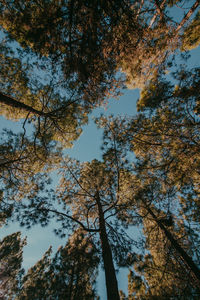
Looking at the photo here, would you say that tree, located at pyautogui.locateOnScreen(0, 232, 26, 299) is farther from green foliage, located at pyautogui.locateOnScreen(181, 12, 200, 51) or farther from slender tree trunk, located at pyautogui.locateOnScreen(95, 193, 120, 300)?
green foliage, located at pyautogui.locateOnScreen(181, 12, 200, 51)

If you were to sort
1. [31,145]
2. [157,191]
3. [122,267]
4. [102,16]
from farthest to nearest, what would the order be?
[31,145] < [157,191] < [122,267] < [102,16]

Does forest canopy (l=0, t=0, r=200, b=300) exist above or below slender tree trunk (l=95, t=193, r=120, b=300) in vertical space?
above

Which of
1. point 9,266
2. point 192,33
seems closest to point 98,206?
point 192,33

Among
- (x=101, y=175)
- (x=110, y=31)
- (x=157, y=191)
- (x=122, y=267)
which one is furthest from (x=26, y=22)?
(x=122, y=267)

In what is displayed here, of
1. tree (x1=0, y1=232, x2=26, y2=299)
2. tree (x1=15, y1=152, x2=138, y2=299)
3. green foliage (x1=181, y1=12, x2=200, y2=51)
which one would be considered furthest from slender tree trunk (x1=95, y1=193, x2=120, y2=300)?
tree (x1=0, y1=232, x2=26, y2=299)

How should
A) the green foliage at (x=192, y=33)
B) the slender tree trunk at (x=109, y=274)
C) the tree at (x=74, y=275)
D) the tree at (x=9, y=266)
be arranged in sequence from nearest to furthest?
1. the slender tree trunk at (x=109, y=274)
2. the tree at (x=74, y=275)
3. the green foliage at (x=192, y=33)
4. the tree at (x=9, y=266)

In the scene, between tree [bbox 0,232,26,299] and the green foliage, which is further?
tree [bbox 0,232,26,299]

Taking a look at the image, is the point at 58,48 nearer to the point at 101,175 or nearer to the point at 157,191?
the point at 101,175

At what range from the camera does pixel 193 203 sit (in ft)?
16.7

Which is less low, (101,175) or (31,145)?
(31,145)

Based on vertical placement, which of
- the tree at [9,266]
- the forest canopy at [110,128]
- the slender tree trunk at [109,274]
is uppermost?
the tree at [9,266]

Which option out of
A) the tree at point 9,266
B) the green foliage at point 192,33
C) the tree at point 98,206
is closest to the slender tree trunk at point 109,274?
the tree at point 98,206

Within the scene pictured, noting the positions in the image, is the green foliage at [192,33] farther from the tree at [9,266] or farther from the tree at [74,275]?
the tree at [9,266]

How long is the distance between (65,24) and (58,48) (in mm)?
631
